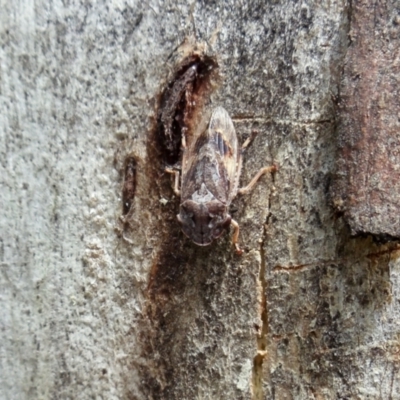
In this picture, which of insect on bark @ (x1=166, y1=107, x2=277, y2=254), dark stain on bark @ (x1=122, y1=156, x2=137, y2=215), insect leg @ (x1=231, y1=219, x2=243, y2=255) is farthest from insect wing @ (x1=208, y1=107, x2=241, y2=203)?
dark stain on bark @ (x1=122, y1=156, x2=137, y2=215)

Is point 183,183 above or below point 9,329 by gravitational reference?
above

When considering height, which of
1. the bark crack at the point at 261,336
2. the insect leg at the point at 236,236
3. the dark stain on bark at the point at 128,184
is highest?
the dark stain on bark at the point at 128,184

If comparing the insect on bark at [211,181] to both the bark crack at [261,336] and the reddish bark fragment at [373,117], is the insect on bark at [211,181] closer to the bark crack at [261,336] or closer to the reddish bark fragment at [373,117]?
the bark crack at [261,336]

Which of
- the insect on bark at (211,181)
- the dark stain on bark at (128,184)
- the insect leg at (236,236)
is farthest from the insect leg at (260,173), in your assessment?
the dark stain on bark at (128,184)

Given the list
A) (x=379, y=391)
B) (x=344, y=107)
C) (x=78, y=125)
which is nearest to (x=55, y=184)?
(x=78, y=125)

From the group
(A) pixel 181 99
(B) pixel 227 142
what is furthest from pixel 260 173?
(A) pixel 181 99

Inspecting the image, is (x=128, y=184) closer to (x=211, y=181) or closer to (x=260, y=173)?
(x=211, y=181)

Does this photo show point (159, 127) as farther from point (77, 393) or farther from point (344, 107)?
point (77, 393)
